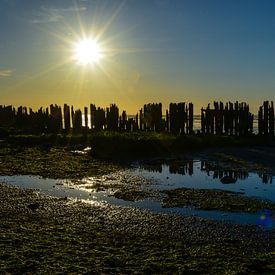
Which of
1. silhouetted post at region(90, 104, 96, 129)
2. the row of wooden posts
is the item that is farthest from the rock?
silhouetted post at region(90, 104, 96, 129)

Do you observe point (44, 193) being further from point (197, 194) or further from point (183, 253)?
point (183, 253)

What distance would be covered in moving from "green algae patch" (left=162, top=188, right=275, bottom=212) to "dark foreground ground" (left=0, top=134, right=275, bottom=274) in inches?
55.3

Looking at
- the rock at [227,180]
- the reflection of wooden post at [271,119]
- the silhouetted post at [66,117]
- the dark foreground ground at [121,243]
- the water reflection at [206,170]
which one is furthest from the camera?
the silhouetted post at [66,117]

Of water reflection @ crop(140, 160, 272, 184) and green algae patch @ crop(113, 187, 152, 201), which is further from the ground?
water reflection @ crop(140, 160, 272, 184)

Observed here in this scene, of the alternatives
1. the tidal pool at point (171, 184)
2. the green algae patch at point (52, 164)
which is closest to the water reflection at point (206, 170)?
the tidal pool at point (171, 184)

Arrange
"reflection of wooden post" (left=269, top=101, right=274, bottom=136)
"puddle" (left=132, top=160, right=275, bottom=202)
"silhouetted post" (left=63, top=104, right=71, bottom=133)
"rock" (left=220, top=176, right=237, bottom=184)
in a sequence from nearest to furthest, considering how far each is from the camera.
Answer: "puddle" (left=132, top=160, right=275, bottom=202) → "rock" (left=220, top=176, right=237, bottom=184) → "reflection of wooden post" (left=269, top=101, right=274, bottom=136) → "silhouetted post" (left=63, top=104, right=71, bottom=133)

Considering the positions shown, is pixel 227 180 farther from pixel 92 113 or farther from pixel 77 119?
pixel 77 119

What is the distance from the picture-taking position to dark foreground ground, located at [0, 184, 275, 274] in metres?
6.86

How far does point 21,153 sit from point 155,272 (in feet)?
58.4

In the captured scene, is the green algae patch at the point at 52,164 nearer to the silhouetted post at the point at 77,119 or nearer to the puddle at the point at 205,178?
the puddle at the point at 205,178

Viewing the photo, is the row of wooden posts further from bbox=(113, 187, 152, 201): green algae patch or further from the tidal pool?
bbox=(113, 187, 152, 201): green algae patch

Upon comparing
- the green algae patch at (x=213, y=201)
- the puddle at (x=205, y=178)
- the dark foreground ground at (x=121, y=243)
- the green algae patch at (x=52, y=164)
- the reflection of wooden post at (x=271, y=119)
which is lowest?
the dark foreground ground at (x=121, y=243)

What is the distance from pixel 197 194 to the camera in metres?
13.0

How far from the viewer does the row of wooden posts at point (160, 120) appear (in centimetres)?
3250
